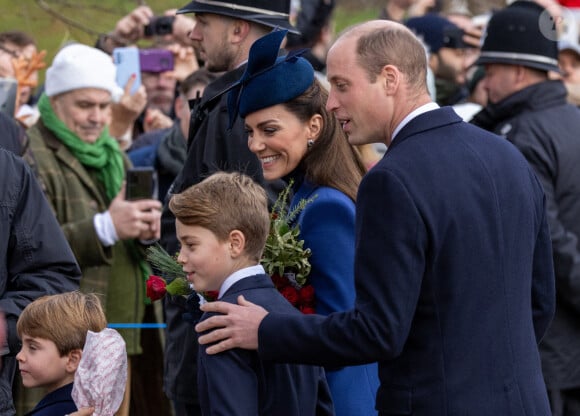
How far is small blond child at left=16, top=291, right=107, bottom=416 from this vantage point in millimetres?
4332

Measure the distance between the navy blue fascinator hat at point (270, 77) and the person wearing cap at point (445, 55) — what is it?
19.8 feet

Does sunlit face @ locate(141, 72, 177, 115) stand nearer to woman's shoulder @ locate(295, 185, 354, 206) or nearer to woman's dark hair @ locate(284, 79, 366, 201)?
woman's dark hair @ locate(284, 79, 366, 201)

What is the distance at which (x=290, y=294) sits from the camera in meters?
4.30

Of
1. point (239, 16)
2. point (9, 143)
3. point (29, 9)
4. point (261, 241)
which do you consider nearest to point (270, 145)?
point (261, 241)

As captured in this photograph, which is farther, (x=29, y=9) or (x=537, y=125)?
(x=29, y=9)

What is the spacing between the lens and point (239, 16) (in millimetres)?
5371

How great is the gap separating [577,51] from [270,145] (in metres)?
5.27

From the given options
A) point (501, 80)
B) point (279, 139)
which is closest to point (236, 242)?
point (279, 139)

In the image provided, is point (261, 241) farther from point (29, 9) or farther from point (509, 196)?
point (29, 9)

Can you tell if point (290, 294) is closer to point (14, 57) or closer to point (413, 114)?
point (413, 114)

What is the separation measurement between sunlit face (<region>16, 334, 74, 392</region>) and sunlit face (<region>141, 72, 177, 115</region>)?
5368 millimetres

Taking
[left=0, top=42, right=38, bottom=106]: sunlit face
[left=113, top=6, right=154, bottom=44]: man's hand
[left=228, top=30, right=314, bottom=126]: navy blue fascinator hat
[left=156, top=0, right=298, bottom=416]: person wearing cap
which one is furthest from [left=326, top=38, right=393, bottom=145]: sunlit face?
[left=113, top=6, right=154, bottom=44]: man's hand

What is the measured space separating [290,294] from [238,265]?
0.97 feet

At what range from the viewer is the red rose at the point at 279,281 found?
4370 mm
